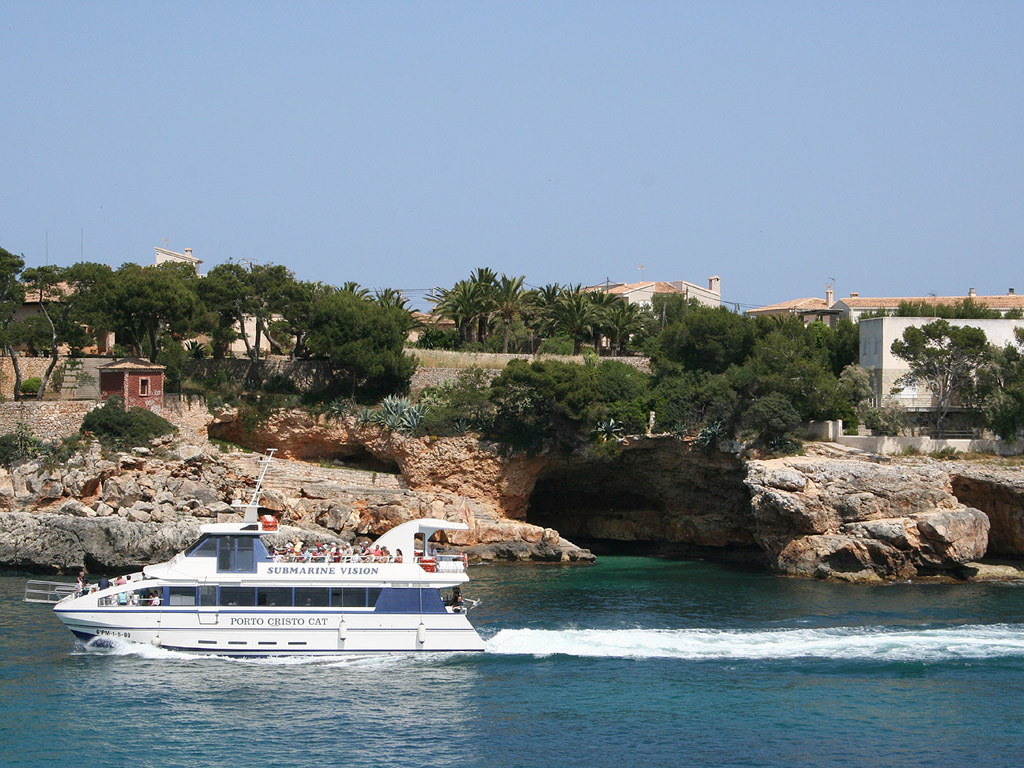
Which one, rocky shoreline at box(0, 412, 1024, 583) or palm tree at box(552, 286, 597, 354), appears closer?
rocky shoreline at box(0, 412, 1024, 583)

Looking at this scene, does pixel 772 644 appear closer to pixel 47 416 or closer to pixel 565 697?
pixel 565 697

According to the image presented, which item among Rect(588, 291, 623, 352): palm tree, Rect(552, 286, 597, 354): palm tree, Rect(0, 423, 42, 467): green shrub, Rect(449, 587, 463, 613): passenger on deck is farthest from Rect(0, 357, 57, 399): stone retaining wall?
Rect(449, 587, 463, 613): passenger on deck

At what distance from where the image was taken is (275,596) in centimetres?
3141

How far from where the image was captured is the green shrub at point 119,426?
5338 cm

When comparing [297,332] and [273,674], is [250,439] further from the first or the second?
[273,674]

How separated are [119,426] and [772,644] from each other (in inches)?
1385

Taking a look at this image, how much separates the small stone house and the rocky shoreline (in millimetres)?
3671

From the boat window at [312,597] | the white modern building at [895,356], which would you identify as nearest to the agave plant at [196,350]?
the boat window at [312,597]

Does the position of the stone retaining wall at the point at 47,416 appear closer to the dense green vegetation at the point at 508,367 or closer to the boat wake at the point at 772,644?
the dense green vegetation at the point at 508,367

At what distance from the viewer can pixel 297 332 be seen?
206 feet

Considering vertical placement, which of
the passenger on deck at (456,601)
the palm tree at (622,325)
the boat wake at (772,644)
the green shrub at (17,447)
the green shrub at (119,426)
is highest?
the palm tree at (622,325)

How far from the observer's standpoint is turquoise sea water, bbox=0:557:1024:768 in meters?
24.6

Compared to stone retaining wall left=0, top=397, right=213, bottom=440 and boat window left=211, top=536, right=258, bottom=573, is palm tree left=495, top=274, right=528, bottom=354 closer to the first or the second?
stone retaining wall left=0, top=397, right=213, bottom=440

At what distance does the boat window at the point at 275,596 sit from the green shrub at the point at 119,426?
2486 centimetres
